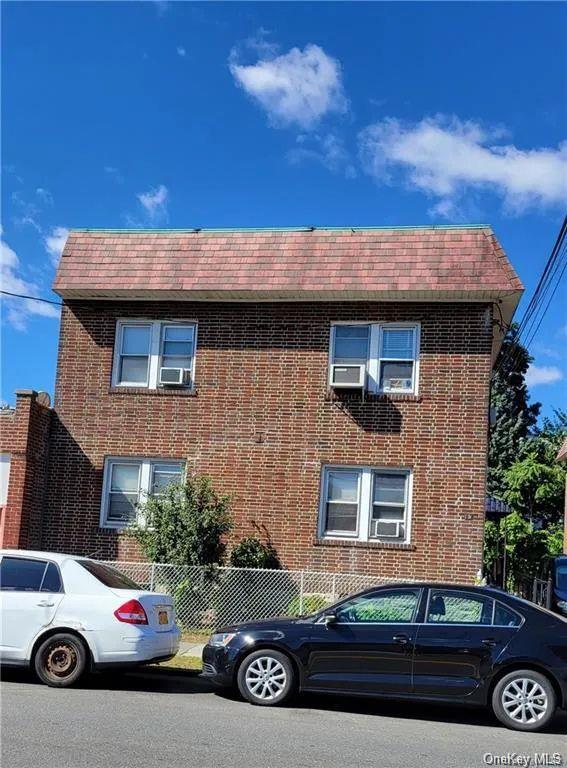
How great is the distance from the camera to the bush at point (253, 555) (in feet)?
46.4

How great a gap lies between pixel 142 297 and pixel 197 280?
1.20m

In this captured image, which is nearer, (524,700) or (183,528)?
(524,700)

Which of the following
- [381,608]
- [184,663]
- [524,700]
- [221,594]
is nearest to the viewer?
[524,700]

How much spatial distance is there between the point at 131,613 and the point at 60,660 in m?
0.90

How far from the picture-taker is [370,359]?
581 inches

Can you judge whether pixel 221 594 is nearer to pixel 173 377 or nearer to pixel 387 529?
pixel 387 529

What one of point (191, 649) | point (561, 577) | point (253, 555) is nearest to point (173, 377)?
point (253, 555)

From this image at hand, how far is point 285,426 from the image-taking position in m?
14.9


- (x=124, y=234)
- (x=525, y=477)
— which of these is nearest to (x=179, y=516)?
(x=124, y=234)

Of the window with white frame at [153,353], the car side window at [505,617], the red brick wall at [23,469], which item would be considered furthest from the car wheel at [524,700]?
the red brick wall at [23,469]

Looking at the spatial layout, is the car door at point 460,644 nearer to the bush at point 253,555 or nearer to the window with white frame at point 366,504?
the window with white frame at point 366,504

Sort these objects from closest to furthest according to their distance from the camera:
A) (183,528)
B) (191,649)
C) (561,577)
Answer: (191,649) → (561,577) → (183,528)

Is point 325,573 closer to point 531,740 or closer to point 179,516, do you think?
point 179,516

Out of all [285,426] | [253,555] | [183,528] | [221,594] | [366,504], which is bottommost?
[221,594]
